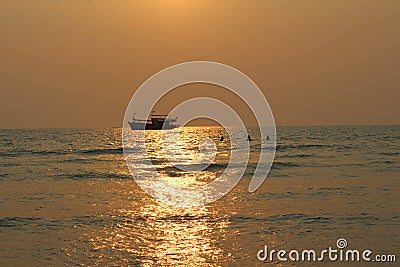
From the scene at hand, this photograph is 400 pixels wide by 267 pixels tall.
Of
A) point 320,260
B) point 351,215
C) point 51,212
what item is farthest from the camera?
point 51,212

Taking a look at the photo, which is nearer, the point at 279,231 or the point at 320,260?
the point at 320,260

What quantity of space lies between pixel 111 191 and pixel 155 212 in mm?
8630

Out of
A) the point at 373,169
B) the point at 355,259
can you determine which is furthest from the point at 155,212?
the point at 373,169

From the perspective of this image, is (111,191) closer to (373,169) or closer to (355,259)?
(355,259)

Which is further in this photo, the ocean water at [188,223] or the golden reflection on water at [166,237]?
the ocean water at [188,223]

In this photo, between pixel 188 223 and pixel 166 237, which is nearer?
pixel 166 237

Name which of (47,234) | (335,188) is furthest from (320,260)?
(335,188)

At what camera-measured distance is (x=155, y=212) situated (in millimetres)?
23281

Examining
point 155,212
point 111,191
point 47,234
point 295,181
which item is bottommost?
point 47,234

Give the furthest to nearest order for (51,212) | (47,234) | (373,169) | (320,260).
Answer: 1. (373,169)
2. (51,212)
3. (47,234)
4. (320,260)

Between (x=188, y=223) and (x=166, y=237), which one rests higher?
(x=188, y=223)

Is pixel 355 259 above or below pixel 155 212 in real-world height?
below

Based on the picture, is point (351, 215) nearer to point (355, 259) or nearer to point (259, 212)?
point (259, 212)

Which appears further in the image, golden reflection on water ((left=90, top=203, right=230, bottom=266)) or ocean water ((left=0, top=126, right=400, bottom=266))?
ocean water ((left=0, top=126, right=400, bottom=266))
